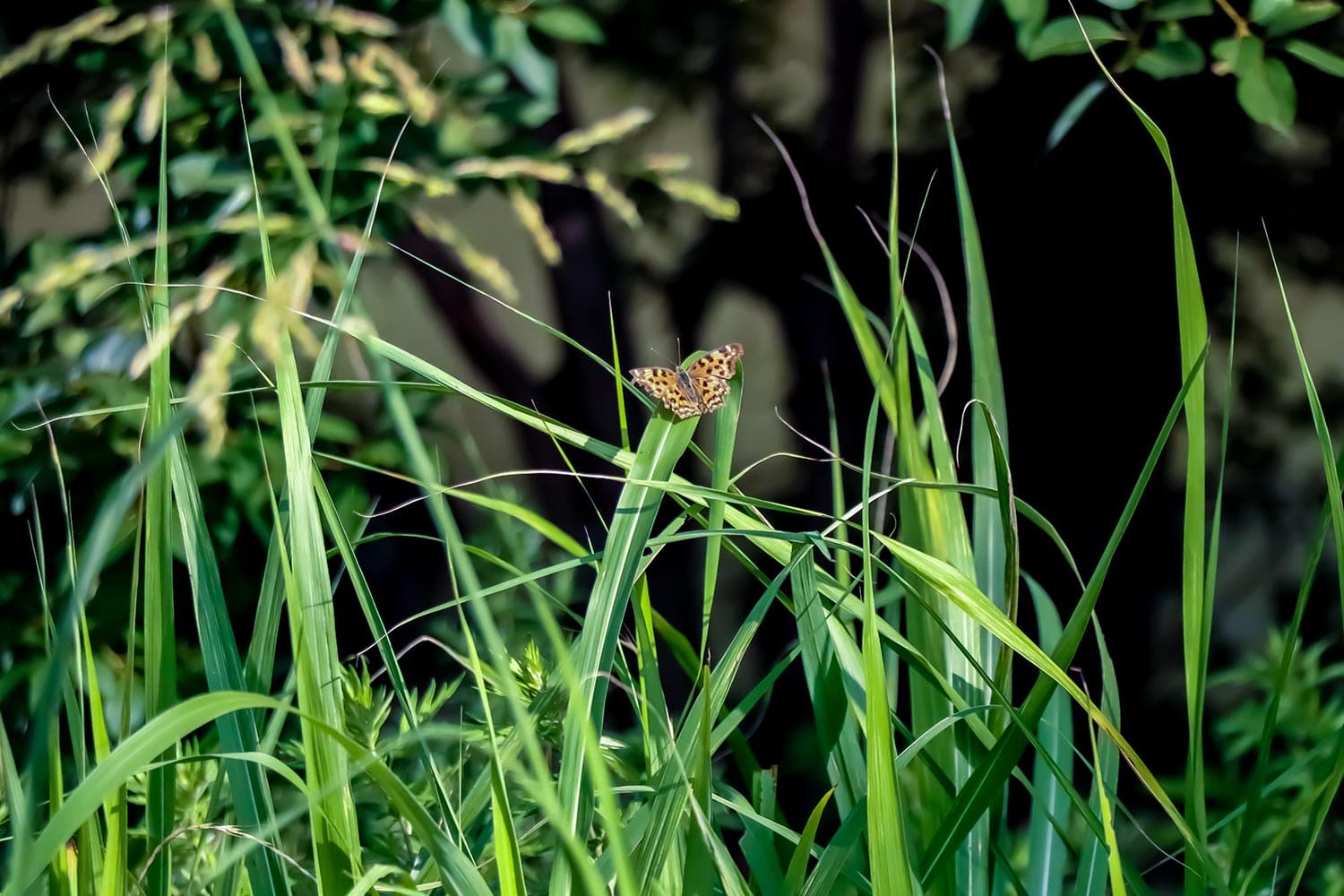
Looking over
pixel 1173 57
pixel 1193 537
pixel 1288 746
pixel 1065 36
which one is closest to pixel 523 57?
pixel 1065 36

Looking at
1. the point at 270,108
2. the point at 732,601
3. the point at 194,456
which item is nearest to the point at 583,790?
the point at 270,108

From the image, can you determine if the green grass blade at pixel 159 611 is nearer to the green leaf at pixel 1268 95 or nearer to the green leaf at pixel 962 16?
the green leaf at pixel 962 16

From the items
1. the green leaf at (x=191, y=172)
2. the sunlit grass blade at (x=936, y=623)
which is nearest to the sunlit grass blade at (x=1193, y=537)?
the sunlit grass blade at (x=936, y=623)

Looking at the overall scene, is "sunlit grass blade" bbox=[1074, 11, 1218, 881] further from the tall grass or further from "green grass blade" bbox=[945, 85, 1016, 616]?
"green grass blade" bbox=[945, 85, 1016, 616]

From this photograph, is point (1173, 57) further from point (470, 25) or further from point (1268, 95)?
point (470, 25)

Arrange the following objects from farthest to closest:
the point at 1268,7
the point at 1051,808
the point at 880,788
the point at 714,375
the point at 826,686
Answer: the point at 1268,7, the point at 714,375, the point at 1051,808, the point at 826,686, the point at 880,788

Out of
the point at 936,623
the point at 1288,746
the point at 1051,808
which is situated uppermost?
the point at 936,623

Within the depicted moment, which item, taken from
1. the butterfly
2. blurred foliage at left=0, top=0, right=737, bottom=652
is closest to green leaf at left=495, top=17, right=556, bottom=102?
blurred foliage at left=0, top=0, right=737, bottom=652
